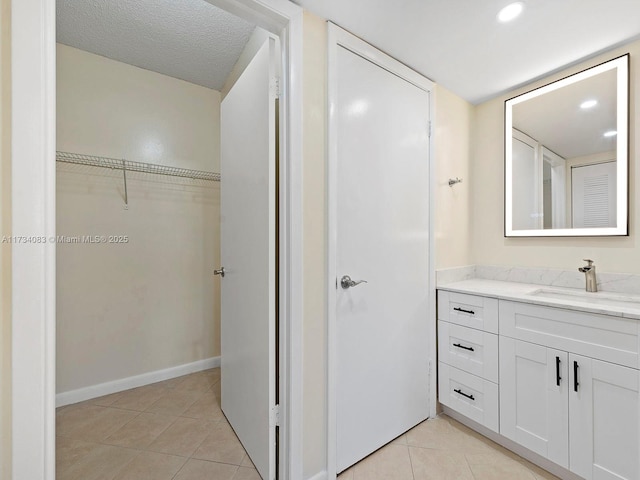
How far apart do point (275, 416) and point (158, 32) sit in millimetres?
2398

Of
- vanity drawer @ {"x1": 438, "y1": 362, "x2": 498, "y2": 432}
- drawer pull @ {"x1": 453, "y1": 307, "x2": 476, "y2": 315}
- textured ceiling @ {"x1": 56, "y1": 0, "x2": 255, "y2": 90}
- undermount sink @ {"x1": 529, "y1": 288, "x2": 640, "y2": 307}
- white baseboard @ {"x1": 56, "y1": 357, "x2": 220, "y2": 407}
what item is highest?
textured ceiling @ {"x1": 56, "y1": 0, "x2": 255, "y2": 90}

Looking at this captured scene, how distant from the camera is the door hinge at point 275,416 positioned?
1312 millimetres

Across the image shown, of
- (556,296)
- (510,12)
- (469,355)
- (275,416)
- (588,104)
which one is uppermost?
(510,12)

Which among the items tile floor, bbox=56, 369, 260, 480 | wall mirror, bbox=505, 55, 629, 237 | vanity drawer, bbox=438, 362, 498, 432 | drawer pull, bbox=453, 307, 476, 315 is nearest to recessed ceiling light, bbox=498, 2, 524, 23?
wall mirror, bbox=505, 55, 629, 237

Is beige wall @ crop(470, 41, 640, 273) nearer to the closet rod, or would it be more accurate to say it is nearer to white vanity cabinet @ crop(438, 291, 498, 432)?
white vanity cabinet @ crop(438, 291, 498, 432)

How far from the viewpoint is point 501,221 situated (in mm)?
2102

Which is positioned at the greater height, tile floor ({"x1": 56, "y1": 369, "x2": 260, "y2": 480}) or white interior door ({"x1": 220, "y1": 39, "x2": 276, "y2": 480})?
white interior door ({"x1": 220, "y1": 39, "x2": 276, "y2": 480})

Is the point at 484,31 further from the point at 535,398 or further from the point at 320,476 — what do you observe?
the point at 320,476

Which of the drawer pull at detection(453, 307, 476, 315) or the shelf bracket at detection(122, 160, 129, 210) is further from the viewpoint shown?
the shelf bracket at detection(122, 160, 129, 210)

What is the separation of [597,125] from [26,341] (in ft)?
8.91

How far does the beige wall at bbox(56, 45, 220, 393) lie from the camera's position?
2.01 m

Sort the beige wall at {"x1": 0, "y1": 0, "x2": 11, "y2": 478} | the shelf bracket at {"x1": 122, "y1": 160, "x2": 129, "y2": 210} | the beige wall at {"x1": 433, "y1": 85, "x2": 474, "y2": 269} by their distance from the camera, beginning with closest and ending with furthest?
the beige wall at {"x1": 0, "y1": 0, "x2": 11, "y2": 478}, the beige wall at {"x1": 433, "y1": 85, "x2": 474, "y2": 269}, the shelf bracket at {"x1": 122, "y1": 160, "x2": 129, "y2": 210}

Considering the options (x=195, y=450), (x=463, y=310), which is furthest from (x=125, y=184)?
(x=463, y=310)

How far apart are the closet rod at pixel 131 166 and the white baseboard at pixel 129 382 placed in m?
1.63
